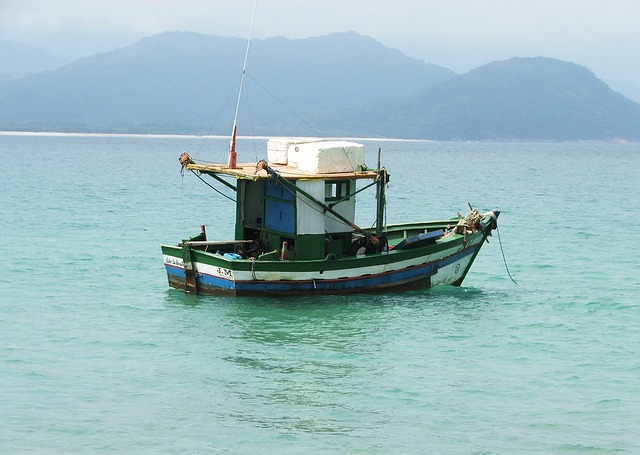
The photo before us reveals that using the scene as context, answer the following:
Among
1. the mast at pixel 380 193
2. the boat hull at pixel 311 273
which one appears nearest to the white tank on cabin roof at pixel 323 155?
the mast at pixel 380 193

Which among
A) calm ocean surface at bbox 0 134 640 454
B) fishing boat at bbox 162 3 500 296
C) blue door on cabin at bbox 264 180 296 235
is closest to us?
calm ocean surface at bbox 0 134 640 454

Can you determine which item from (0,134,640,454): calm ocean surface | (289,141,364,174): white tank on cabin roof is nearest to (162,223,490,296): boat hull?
(0,134,640,454): calm ocean surface

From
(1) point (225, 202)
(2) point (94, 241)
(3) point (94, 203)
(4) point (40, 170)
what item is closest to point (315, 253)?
(2) point (94, 241)

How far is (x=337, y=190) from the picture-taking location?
2597 centimetres

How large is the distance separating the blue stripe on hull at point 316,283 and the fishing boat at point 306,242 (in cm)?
2

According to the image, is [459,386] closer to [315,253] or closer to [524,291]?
[315,253]

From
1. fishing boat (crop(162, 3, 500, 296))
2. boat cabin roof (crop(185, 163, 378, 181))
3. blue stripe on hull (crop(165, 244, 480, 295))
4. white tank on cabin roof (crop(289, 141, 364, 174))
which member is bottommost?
blue stripe on hull (crop(165, 244, 480, 295))

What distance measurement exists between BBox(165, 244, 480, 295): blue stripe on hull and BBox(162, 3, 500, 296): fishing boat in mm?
25

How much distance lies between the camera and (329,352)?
21.2m

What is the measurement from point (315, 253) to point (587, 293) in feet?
30.8

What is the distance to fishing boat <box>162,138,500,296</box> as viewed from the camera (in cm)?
2492

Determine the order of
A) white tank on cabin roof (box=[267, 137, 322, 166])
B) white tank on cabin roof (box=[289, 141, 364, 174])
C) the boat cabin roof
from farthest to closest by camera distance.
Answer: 1. white tank on cabin roof (box=[267, 137, 322, 166])
2. white tank on cabin roof (box=[289, 141, 364, 174])
3. the boat cabin roof

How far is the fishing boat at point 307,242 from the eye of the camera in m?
24.9

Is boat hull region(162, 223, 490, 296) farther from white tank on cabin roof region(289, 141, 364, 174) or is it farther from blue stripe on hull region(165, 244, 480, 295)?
white tank on cabin roof region(289, 141, 364, 174)
